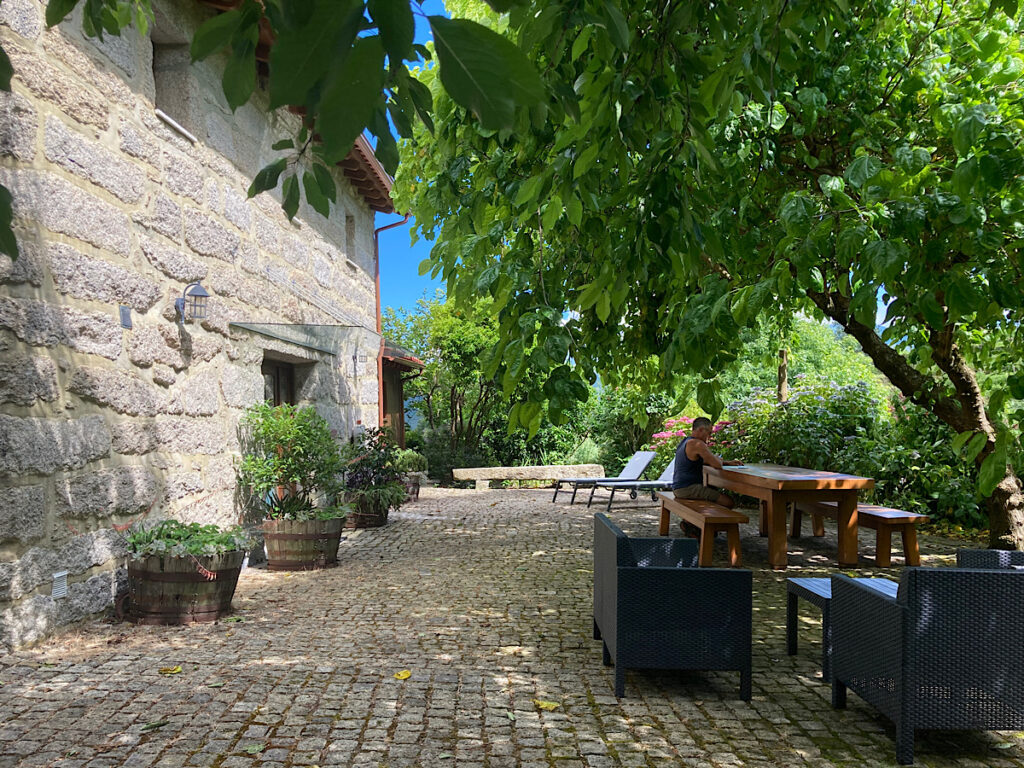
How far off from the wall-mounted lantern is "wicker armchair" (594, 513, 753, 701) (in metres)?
3.78

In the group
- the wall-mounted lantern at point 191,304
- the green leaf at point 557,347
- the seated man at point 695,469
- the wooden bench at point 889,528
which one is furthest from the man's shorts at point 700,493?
the green leaf at point 557,347

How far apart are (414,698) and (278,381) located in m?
5.51

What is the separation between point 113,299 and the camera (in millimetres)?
4945

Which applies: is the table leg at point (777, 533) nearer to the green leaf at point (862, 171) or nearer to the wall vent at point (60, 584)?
the green leaf at point (862, 171)

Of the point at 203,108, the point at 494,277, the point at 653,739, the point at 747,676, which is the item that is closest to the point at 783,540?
the point at 747,676

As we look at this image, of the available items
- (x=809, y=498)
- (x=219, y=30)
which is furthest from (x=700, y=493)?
(x=219, y=30)

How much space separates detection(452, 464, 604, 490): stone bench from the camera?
15094 mm

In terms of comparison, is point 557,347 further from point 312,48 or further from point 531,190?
point 312,48

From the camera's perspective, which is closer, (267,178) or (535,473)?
(267,178)

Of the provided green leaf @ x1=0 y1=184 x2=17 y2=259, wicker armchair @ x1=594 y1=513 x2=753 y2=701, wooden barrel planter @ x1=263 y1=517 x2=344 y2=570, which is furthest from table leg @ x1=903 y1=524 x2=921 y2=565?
green leaf @ x1=0 y1=184 x2=17 y2=259

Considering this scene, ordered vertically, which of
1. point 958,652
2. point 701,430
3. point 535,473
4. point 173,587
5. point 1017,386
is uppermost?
point 1017,386

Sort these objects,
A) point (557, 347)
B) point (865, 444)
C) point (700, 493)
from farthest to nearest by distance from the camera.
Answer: point (865, 444) < point (700, 493) < point (557, 347)

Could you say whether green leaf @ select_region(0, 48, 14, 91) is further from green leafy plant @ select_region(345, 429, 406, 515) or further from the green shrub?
the green shrub

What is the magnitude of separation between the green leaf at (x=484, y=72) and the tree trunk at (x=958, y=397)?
5791 mm
